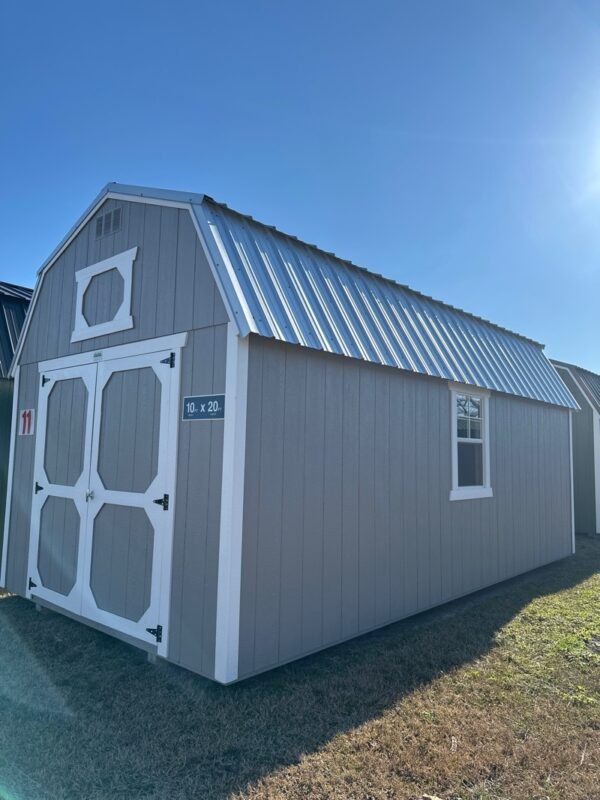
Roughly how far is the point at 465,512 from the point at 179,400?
13.0 ft

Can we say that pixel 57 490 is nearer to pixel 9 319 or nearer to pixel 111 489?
pixel 111 489

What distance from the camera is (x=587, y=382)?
12.8 metres

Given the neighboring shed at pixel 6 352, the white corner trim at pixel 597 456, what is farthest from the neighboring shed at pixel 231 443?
the white corner trim at pixel 597 456

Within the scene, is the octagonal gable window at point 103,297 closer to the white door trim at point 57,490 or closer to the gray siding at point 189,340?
the gray siding at point 189,340

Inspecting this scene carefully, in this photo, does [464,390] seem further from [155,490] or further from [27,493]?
[27,493]

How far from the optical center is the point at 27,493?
225 inches

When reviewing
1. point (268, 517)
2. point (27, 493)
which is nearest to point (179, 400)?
point (268, 517)

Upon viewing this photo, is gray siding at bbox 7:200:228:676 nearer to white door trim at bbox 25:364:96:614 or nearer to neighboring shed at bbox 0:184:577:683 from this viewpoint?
A: neighboring shed at bbox 0:184:577:683

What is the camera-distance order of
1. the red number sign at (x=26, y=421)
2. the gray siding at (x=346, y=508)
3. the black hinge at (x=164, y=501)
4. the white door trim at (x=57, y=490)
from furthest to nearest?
the red number sign at (x=26, y=421) → the white door trim at (x=57, y=490) → the black hinge at (x=164, y=501) → the gray siding at (x=346, y=508)

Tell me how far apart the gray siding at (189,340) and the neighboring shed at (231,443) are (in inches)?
0.7

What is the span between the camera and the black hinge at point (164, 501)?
4027mm

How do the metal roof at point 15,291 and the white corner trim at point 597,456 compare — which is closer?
the metal roof at point 15,291

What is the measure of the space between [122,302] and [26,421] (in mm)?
2241

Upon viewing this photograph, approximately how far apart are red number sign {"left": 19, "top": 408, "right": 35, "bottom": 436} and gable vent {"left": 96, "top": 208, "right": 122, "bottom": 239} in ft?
7.35
